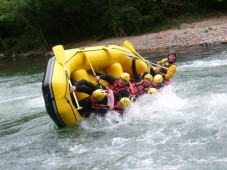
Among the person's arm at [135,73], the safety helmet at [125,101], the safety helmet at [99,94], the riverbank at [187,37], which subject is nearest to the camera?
the safety helmet at [99,94]

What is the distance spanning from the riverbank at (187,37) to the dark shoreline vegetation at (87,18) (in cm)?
109

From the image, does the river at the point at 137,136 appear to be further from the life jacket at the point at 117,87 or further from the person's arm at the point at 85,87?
the person's arm at the point at 85,87

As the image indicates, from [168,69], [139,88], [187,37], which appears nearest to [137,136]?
[139,88]

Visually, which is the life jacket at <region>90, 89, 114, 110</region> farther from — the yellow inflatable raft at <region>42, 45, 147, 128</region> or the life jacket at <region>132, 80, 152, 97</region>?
the life jacket at <region>132, 80, 152, 97</region>

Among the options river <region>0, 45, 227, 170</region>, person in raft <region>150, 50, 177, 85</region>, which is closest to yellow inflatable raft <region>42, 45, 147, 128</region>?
person in raft <region>150, 50, 177, 85</region>

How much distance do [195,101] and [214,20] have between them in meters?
14.1

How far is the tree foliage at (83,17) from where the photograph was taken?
23.0m

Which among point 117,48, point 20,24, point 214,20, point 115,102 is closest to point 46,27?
point 20,24

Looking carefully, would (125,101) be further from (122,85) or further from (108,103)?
(122,85)

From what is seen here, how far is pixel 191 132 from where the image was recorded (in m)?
6.45

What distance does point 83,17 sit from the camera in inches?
1029

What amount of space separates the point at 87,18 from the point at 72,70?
1838 cm

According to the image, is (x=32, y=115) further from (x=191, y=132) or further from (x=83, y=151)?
(x=191, y=132)

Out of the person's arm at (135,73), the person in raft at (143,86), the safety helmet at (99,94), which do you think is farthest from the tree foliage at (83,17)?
the safety helmet at (99,94)
